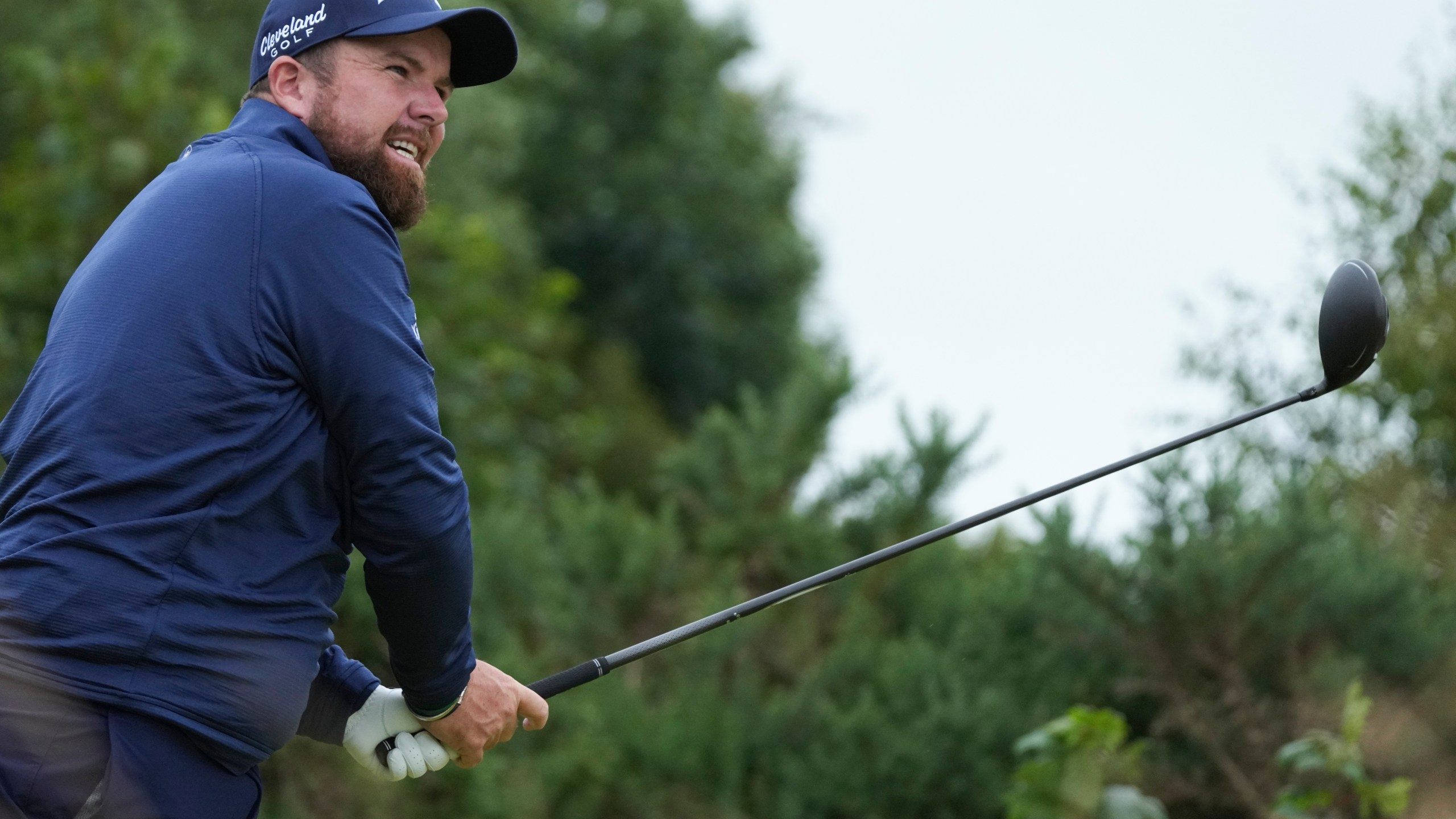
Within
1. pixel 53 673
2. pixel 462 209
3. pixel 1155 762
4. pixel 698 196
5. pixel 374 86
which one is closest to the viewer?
pixel 53 673

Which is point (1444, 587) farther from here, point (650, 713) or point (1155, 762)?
point (650, 713)

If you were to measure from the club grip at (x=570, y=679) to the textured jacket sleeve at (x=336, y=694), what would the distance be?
0.91 ft

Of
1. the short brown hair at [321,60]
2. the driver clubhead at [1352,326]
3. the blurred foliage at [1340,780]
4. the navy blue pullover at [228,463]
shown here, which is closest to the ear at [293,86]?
the short brown hair at [321,60]

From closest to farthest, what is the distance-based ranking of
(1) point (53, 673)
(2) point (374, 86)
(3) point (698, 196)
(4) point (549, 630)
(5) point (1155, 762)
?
(1) point (53, 673) < (2) point (374, 86) < (5) point (1155, 762) < (4) point (549, 630) < (3) point (698, 196)

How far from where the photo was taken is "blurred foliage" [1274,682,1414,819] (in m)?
4.79

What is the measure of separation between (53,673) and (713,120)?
25.6 meters

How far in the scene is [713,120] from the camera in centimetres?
2720

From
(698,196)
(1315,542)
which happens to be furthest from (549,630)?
(698,196)

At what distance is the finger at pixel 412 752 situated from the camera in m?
2.62

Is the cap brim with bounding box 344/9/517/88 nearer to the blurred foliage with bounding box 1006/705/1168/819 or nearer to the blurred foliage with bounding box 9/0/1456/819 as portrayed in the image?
the blurred foliage with bounding box 9/0/1456/819

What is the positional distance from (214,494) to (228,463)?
0.15 feet

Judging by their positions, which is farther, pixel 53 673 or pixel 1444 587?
pixel 1444 587

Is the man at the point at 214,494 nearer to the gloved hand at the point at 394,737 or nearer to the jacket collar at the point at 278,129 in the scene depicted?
the jacket collar at the point at 278,129

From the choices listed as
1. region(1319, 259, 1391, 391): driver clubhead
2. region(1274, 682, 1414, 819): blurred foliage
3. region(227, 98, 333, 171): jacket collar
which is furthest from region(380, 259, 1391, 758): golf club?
region(1274, 682, 1414, 819): blurred foliage
